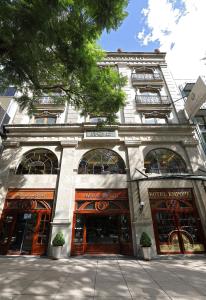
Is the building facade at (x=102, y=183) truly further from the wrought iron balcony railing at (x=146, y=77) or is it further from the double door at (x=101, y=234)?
the wrought iron balcony railing at (x=146, y=77)

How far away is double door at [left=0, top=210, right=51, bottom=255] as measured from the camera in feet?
32.4

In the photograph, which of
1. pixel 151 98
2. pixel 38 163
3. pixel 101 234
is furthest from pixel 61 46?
pixel 151 98

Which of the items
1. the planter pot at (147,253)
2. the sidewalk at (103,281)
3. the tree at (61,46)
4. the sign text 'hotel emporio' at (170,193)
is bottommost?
the sidewalk at (103,281)

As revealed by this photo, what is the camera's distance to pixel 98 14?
6.19 meters

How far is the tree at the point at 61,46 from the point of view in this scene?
582cm

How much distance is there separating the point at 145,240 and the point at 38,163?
8.27 m

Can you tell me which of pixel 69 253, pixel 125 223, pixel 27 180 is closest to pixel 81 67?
pixel 27 180

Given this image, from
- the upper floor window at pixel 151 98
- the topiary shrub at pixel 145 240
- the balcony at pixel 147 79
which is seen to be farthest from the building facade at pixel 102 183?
the balcony at pixel 147 79

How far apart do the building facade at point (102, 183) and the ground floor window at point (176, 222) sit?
52 mm

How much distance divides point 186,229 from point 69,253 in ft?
22.6

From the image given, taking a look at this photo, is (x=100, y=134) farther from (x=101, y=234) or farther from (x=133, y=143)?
(x=101, y=234)

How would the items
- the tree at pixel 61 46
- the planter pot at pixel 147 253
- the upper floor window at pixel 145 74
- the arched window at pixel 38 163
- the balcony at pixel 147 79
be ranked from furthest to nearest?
the upper floor window at pixel 145 74, the balcony at pixel 147 79, the arched window at pixel 38 163, the planter pot at pixel 147 253, the tree at pixel 61 46

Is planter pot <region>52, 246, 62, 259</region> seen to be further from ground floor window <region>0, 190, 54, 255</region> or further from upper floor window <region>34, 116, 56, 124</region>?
upper floor window <region>34, 116, 56, 124</region>

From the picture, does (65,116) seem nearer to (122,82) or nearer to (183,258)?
(122,82)
